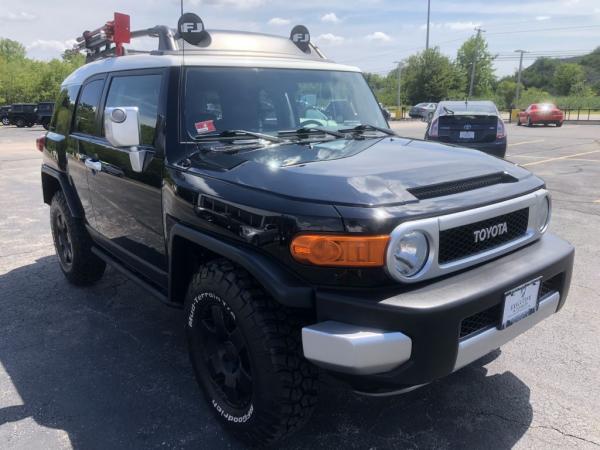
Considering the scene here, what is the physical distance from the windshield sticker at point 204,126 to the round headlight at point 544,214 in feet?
6.36

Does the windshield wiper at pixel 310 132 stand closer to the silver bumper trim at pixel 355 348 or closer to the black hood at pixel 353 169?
the black hood at pixel 353 169

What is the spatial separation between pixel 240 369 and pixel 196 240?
0.68 m

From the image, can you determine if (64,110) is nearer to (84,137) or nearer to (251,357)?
(84,137)

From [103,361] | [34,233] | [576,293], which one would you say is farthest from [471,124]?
[103,361]

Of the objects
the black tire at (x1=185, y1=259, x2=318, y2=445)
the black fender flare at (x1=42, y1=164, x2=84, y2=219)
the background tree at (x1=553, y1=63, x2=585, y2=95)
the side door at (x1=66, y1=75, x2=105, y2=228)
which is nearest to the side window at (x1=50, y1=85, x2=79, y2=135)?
the side door at (x1=66, y1=75, x2=105, y2=228)

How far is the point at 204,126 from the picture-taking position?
121 inches

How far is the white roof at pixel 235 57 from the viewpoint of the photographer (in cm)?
324

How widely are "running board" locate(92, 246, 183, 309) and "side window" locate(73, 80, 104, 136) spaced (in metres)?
0.96

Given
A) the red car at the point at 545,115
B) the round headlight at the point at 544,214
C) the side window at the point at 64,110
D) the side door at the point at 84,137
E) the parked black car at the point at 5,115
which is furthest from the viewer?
the parked black car at the point at 5,115

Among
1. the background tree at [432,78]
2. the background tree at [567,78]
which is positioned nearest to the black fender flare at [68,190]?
the background tree at [432,78]

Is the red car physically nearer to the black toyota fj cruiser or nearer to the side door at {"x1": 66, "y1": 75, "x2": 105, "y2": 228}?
the black toyota fj cruiser

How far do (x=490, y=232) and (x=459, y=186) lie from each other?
10.6 inches

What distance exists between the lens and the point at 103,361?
136 inches

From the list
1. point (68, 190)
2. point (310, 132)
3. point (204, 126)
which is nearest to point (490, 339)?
point (310, 132)
